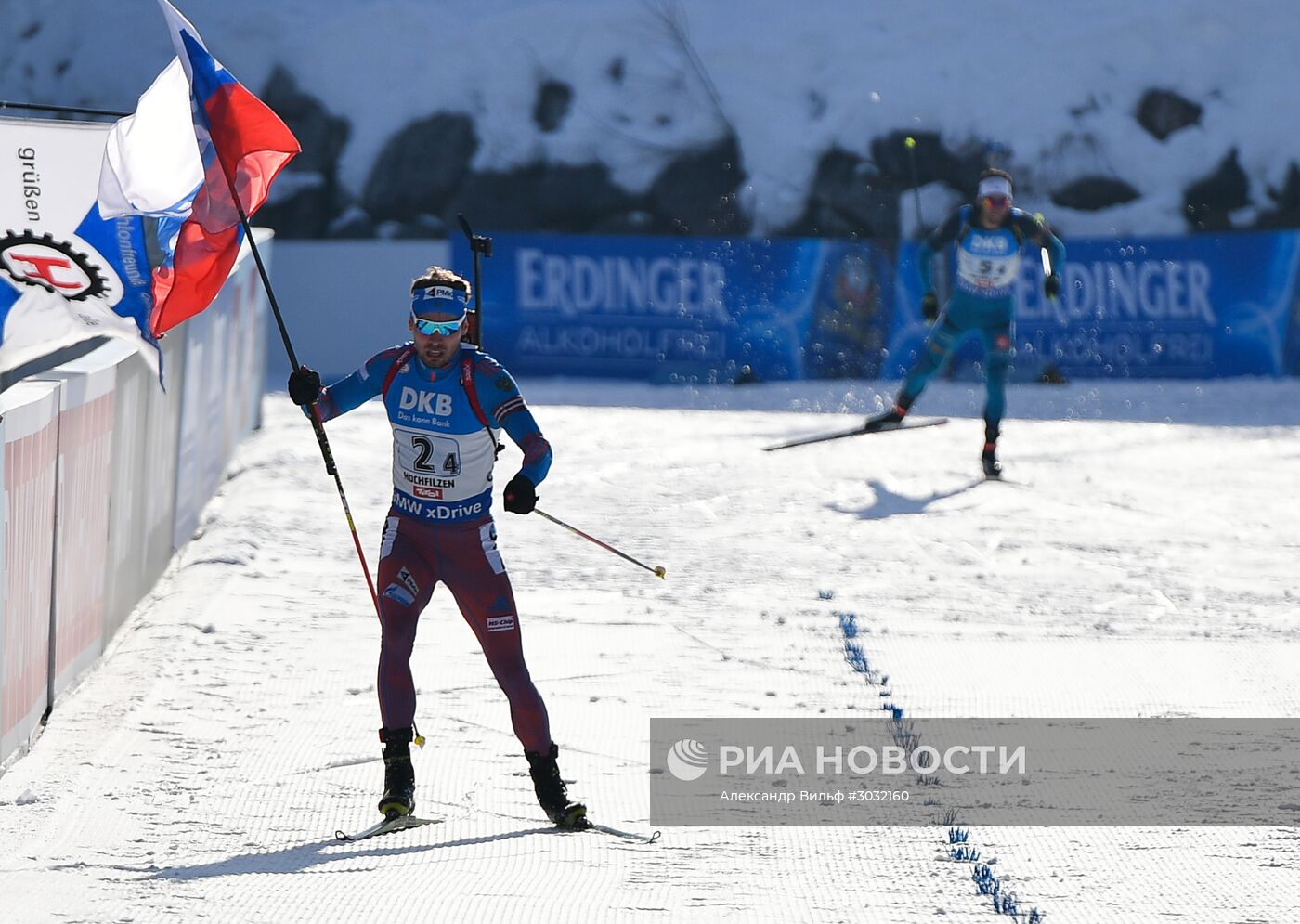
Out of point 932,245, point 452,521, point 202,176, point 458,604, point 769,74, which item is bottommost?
point 458,604

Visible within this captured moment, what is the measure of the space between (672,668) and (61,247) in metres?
3.31

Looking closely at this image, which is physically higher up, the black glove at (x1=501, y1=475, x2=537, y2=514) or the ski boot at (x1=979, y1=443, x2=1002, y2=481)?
the black glove at (x1=501, y1=475, x2=537, y2=514)

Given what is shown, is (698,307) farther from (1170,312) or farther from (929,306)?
(929,306)

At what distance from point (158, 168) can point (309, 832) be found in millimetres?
2696

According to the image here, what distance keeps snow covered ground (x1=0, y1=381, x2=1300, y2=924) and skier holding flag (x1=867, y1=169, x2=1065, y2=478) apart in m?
0.83

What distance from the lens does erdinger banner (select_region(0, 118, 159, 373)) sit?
7.04 m

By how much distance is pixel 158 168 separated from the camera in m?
6.18

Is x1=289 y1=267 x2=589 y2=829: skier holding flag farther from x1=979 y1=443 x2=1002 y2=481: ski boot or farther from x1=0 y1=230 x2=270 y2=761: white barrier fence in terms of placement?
x1=979 y1=443 x2=1002 y2=481: ski boot

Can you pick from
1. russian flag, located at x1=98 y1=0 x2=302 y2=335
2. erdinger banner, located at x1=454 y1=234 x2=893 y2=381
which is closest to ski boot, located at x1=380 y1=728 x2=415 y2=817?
russian flag, located at x1=98 y1=0 x2=302 y2=335

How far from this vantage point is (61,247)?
717 centimetres

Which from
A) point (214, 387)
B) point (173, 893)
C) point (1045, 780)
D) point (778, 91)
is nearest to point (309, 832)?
point (173, 893)

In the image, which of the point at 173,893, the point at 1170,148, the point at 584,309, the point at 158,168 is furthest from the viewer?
the point at 1170,148

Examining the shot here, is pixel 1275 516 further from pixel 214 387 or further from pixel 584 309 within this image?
pixel 584 309

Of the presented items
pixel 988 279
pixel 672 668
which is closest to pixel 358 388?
pixel 672 668
